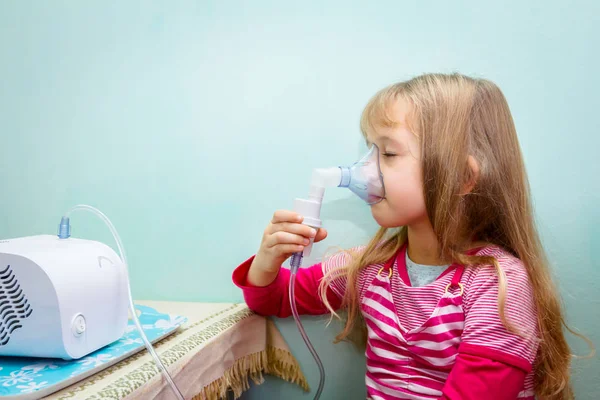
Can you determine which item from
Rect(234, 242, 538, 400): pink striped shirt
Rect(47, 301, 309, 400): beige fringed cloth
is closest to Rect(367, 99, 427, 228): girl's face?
Rect(234, 242, 538, 400): pink striped shirt

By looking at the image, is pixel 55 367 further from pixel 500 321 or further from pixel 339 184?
pixel 500 321

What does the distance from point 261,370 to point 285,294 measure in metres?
0.18

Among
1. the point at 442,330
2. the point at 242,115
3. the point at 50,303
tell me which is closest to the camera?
the point at 50,303

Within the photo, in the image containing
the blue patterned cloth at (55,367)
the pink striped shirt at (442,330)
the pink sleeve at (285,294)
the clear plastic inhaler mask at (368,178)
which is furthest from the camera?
the pink sleeve at (285,294)

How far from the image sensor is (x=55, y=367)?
586 mm

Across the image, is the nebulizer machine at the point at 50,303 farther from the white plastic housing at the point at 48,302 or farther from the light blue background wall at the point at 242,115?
the light blue background wall at the point at 242,115

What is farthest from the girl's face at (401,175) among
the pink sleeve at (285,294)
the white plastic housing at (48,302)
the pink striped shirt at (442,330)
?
the white plastic housing at (48,302)

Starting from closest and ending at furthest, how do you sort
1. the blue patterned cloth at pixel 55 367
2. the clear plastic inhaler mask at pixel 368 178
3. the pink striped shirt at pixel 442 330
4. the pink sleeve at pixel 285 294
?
the blue patterned cloth at pixel 55 367
the pink striped shirt at pixel 442 330
the clear plastic inhaler mask at pixel 368 178
the pink sleeve at pixel 285 294

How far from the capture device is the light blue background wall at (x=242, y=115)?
33.4 inches

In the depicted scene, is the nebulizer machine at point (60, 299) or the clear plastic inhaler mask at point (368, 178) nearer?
the nebulizer machine at point (60, 299)

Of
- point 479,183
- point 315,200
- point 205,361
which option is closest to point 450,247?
point 479,183

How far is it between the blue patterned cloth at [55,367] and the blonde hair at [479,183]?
1.68 ft

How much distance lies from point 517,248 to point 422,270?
6.3 inches

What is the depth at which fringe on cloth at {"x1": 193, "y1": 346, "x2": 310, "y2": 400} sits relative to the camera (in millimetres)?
845
